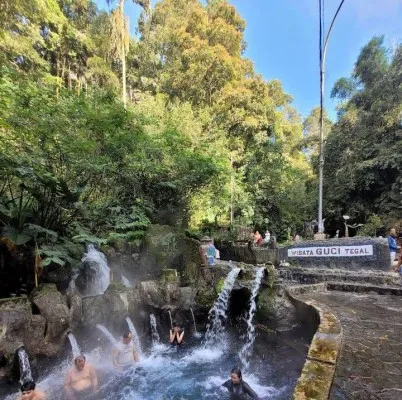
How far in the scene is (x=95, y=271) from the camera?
10703 millimetres

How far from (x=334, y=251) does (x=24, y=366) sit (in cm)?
907

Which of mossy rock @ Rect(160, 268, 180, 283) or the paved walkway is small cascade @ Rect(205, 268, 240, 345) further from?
the paved walkway

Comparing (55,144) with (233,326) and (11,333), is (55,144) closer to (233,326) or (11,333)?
(11,333)

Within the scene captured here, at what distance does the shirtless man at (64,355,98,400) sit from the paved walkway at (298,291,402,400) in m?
4.85

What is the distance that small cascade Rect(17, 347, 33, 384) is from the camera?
641cm

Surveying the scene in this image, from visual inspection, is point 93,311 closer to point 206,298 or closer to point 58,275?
point 58,275

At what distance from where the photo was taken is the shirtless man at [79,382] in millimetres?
6059

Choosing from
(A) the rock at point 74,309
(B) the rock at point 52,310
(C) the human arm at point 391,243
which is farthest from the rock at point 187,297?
(C) the human arm at point 391,243

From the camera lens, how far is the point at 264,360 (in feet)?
24.6

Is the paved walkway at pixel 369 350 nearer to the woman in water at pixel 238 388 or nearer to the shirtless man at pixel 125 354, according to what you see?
the woman in water at pixel 238 388

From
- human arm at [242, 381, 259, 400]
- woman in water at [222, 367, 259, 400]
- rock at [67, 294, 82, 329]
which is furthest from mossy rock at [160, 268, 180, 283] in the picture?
human arm at [242, 381, 259, 400]

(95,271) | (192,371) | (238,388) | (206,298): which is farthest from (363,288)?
(95,271)

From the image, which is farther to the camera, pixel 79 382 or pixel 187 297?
pixel 187 297

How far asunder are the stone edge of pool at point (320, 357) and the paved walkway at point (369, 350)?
149 millimetres
